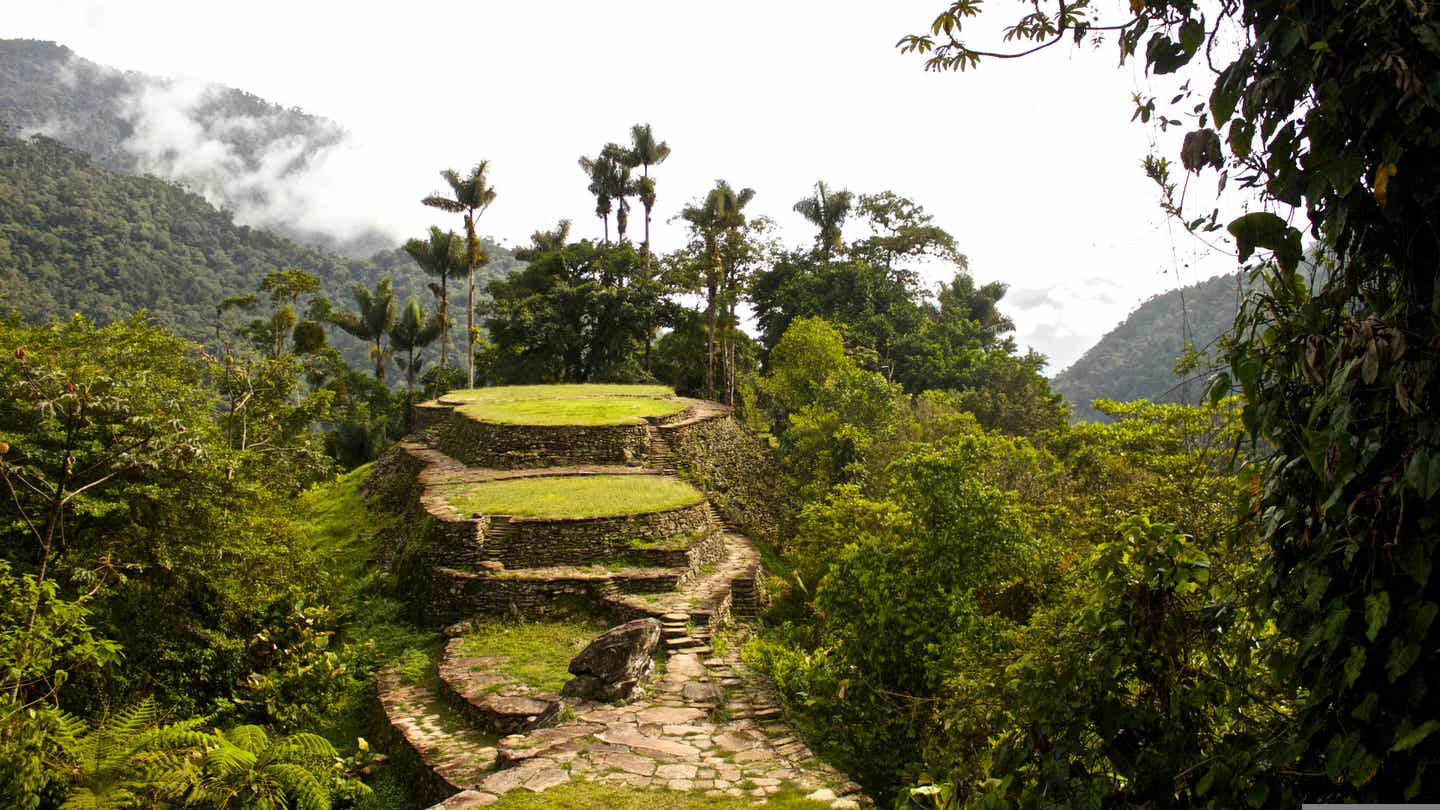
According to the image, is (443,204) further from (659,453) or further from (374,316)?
(659,453)

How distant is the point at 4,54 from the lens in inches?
4407

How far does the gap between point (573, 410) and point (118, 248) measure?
4253 centimetres

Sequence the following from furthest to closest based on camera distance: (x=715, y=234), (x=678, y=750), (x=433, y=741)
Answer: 1. (x=715, y=234)
2. (x=433, y=741)
3. (x=678, y=750)

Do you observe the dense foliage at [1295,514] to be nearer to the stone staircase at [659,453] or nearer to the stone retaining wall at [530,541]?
the stone retaining wall at [530,541]

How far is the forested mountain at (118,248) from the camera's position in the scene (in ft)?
133

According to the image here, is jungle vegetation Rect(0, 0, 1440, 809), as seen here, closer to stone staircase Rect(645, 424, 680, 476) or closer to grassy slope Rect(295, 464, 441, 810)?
grassy slope Rect(295, 464, 441, 810)

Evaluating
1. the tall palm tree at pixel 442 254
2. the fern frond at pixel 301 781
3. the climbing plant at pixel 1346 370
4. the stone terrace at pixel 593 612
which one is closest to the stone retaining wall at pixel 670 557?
the stone terrace at pixel 593 612

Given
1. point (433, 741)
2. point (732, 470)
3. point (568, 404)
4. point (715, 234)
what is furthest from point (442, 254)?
point (433, 741)

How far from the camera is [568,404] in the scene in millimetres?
19641

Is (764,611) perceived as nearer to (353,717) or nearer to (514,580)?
(514,580)

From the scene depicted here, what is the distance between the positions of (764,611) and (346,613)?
5.70 metres

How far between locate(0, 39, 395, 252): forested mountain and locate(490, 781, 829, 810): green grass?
10624 cm

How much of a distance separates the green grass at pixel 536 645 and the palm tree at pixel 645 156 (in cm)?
2227

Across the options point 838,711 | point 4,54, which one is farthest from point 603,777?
point 4,54
